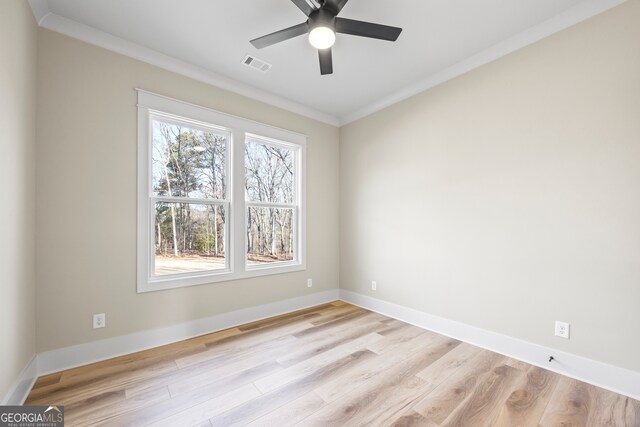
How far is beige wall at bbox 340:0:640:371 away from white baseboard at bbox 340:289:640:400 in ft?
0.21

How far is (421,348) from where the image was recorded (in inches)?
102

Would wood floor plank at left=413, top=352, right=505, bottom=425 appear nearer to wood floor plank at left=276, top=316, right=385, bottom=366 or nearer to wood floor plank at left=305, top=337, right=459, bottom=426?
wood floor plank at left=305, top=337, right=459, bottom=426

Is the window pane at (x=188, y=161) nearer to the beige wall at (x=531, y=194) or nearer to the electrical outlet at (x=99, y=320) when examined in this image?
the electrical outlet at (x=99, y=320)

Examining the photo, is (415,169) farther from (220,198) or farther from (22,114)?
(22,114)

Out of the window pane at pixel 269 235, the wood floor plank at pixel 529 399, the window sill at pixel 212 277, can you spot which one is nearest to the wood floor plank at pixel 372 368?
the wood floor plank at pixel 529 399

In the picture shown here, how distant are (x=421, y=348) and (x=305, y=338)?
114 centimetres

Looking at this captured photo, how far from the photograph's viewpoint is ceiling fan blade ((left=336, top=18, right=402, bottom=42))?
186 centimetres

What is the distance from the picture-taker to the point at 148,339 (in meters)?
2.55

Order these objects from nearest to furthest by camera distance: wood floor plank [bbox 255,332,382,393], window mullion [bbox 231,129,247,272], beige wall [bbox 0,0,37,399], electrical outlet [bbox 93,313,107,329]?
beige wall [bbox 0,0,37,399] → wood floor plank [bbox 255,332,382,393] → electrical outlet [bbox 93,313,107,329] → window mullion [bbox 231,129,247,272]

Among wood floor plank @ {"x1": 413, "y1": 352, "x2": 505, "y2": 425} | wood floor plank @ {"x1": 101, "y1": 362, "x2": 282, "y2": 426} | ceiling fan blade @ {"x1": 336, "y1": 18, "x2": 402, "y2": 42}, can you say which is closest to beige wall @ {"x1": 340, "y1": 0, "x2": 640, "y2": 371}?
wood floor plank @ {"x1": 413, "y1": 352, "x2": 505, "y2": 425}

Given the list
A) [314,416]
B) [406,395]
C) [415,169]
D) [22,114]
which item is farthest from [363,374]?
[22,114]

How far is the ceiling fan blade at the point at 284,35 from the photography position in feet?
6.39

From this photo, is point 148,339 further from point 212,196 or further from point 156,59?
point 156,59

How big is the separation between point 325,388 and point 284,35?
8.59ft
